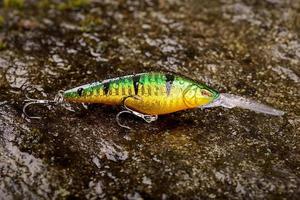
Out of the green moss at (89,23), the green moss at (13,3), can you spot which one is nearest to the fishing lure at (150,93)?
the green moss at (89,23)

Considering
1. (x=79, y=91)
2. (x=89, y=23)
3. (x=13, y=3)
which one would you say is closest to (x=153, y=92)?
(x=79, y=91)

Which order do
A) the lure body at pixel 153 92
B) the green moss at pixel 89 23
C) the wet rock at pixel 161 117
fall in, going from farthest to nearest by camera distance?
the green moss at pixel 89 23, the lure body at pixel 153 92, the wet rock at pixel 161 117

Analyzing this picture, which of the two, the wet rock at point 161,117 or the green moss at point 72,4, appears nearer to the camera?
the wet rock at point 161,117

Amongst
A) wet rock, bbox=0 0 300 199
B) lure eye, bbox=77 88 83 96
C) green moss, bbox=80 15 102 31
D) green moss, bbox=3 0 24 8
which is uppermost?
green moss, bbox=3 0 24 8

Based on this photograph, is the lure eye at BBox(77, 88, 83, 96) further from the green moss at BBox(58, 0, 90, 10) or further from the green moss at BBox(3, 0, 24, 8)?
the green moss at BBox(3, 0, 24, 8)

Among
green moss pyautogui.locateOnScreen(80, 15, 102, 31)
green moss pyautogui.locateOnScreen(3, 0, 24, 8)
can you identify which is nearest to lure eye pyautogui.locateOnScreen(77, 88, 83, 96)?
green moss pyautogui.locateOnScreen(80, 15, 102, 31)

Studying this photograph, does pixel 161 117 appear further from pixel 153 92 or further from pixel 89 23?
pixel 89 23

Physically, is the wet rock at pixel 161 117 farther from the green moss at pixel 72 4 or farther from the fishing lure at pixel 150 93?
the fishing lure at pixel 150 93

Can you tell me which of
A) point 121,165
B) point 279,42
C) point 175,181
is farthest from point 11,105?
point 279,42
